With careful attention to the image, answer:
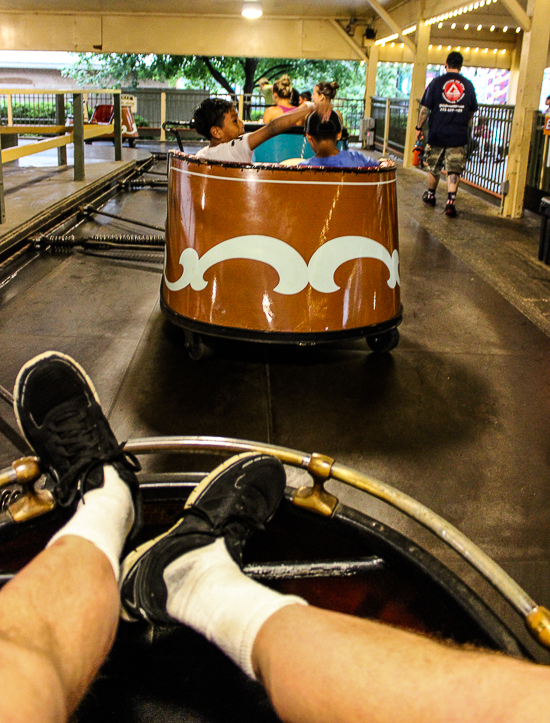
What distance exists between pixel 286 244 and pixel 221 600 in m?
2.00

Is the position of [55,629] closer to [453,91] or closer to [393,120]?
[453,91]

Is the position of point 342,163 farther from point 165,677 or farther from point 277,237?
point 165,677

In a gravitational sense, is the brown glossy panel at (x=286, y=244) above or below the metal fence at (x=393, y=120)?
below

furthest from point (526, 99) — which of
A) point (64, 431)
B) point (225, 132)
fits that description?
point (64, 431)

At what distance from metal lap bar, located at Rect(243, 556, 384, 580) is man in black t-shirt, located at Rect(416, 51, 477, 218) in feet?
20.6

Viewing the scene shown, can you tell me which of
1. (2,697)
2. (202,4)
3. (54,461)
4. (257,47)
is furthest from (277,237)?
(257,47)

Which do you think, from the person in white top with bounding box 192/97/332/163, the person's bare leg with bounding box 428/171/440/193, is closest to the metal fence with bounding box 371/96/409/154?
the person's bare leg with bounding box 428/171/440/193

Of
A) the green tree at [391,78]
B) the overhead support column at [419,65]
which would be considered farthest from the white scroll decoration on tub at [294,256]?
the green tree at [391,78]

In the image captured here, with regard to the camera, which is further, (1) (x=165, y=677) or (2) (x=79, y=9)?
(2) (x=79, y=9)

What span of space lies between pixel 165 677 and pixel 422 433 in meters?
1.52

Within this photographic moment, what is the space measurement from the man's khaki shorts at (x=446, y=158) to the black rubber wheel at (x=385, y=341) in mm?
4583

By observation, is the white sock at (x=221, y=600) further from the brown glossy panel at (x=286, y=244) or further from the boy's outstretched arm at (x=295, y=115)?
the boy's outstretched arm at (x=295, y=115)

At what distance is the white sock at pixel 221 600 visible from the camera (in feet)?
3.91

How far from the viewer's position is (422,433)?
8.70ft
